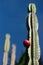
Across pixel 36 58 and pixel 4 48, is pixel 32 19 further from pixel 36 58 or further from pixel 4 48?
pixel 4 48

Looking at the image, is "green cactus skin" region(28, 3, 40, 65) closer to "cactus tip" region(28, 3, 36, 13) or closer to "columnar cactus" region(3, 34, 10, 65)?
"cactus tip" region(28, 3, 36, 13)

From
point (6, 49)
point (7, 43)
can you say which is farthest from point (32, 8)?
point (6, 49)

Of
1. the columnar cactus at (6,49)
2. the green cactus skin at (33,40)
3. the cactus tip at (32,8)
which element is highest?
the columnar cactus at (6,49)

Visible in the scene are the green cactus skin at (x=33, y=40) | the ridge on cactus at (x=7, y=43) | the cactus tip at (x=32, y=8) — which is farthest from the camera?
the ridge on cactus at (x=7, y=43)

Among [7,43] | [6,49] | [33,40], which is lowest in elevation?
[33,40]

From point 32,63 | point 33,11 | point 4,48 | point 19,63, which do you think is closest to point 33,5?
point 33,11

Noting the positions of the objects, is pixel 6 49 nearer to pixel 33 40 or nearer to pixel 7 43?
pixel 7 43

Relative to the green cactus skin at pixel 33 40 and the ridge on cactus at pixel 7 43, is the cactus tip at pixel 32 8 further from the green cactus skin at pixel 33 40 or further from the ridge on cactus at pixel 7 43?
the ridge on cactus at pixel 7 43

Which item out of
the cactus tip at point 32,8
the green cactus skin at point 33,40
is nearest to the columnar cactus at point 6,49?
the cactus tip at point 32,8
